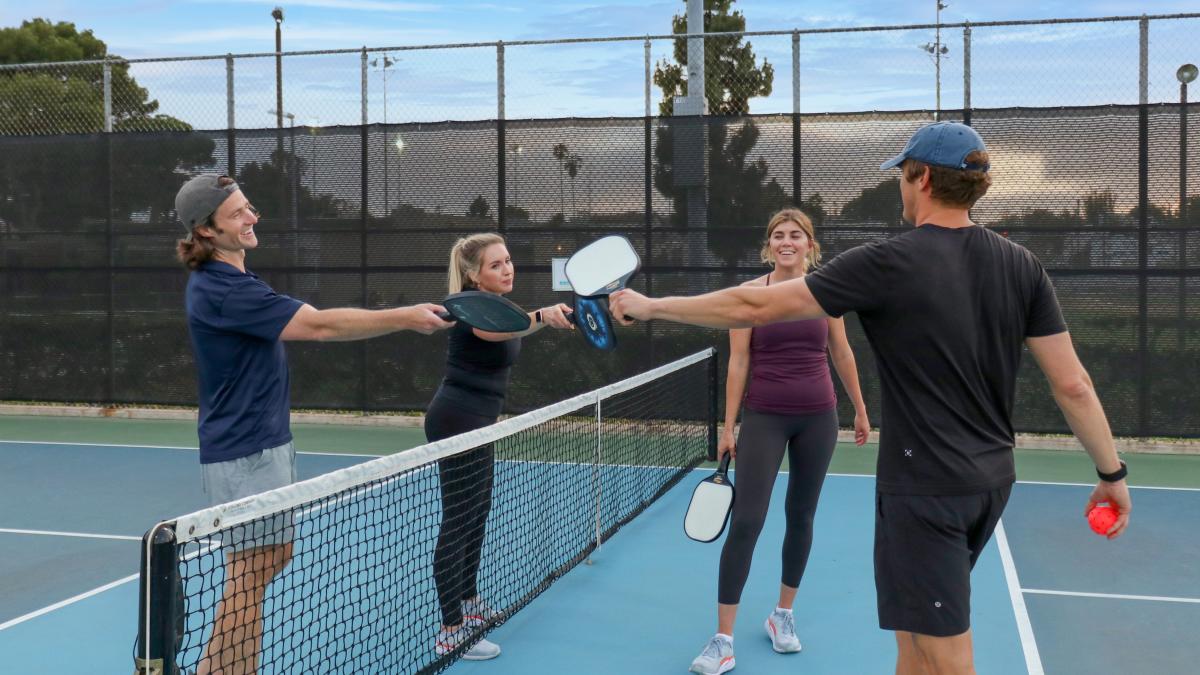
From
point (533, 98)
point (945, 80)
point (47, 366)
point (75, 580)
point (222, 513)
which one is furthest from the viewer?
point (47, 366)

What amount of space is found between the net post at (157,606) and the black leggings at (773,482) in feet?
7.34

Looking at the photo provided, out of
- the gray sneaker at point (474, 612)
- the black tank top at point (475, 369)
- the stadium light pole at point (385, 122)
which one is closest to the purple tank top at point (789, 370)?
the black tank top at point (475, 369)

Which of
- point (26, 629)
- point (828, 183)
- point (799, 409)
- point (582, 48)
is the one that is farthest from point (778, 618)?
point (582, 48)

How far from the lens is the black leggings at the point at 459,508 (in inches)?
175

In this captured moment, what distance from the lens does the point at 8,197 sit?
36.7 ft

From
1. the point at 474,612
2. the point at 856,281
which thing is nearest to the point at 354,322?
the point at 856,281

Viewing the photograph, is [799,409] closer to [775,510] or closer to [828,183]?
[775,510]

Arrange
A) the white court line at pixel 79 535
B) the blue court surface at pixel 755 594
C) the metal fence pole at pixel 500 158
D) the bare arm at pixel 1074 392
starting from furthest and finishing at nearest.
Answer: the metal fence pole at pixel 500 158
the white court line at pixel 79 535
the blue court surface at pixel 755 594
the bare arm at pixel 1074 392

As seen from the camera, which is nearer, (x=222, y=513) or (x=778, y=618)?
(x=222, y=513)

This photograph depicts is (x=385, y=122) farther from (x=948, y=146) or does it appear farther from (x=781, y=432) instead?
(x=948, y=146)

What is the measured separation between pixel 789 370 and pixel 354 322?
182 cm

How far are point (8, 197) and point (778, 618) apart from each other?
379 inches

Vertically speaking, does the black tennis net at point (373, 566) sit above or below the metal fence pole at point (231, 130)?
below

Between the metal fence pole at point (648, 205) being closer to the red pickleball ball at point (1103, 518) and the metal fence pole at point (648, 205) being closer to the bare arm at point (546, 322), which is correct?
the bare arm at point (546, 322)
